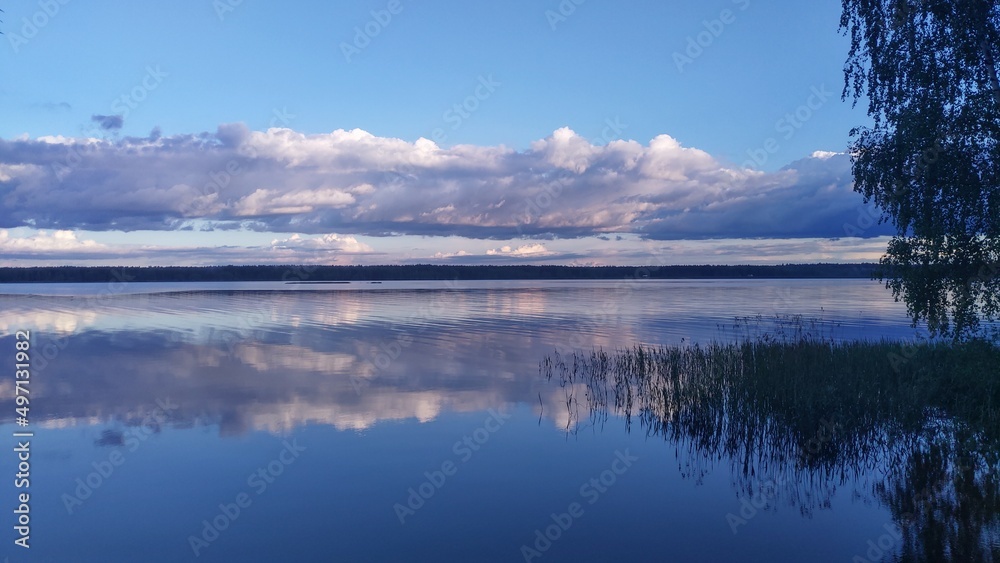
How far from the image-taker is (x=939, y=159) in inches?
543

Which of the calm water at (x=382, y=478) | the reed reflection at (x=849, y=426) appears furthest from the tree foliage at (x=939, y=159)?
the calm water at (x=382, y=478)

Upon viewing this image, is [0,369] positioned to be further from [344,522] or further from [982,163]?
[982,163]

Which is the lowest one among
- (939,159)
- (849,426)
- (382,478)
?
(382,478)

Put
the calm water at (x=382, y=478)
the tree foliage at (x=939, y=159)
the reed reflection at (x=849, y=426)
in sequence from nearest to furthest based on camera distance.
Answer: the calm water at (x=382, y=478), the reed reflection at (x=849, y=426), the tree foliage at (x=939, y=159)

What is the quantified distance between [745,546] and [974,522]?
2808 mm

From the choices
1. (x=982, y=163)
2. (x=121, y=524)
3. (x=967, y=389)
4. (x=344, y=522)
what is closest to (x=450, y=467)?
(x=344, y=522)

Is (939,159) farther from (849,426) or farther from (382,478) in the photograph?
(382,478)

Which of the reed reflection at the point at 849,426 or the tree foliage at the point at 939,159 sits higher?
the tree foliage at the point at 939,159

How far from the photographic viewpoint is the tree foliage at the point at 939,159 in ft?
44.7

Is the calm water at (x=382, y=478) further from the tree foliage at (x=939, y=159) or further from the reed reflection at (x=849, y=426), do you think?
the tree foliage at (x=939, y=159)

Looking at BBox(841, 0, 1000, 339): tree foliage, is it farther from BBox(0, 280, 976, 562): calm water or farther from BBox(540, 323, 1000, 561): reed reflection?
BBox(0, 280, 976, 562): calm water

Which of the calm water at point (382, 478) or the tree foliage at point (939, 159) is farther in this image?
the tree foliage at point (939, 159)

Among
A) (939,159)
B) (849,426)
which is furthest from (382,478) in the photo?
(939,159)

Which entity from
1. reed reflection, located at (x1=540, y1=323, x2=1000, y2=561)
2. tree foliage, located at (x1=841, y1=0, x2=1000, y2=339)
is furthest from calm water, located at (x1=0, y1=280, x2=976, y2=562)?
tree foliage, located at (x1=841, y1=0, x2=1000, y2=339)
